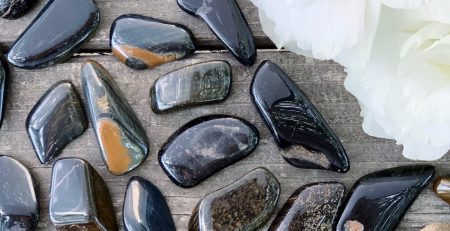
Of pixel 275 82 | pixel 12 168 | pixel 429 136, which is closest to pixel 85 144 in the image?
pixel 12 168

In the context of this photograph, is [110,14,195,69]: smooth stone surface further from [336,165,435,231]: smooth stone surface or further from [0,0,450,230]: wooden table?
[336,165,435,231]: smooth stone surface

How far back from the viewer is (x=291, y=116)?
0.55 metres

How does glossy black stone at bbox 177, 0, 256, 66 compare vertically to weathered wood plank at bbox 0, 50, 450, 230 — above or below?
above

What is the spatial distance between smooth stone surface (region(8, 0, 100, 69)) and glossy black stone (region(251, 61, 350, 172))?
0.15 metres

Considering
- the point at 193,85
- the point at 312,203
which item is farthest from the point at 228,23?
the point at 312,203

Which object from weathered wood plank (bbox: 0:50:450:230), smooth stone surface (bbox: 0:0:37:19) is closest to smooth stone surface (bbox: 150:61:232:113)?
weathered wood plank (bbox: 0:50:450:230)

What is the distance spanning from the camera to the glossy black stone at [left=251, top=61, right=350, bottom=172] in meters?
0.55

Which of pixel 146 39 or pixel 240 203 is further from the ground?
pixel 146 39

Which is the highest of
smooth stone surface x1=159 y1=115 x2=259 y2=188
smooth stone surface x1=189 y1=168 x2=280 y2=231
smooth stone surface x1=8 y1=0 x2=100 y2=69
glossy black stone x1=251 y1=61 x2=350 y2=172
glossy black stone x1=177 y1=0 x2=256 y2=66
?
glossy black stone x1=177 y1=0 x2=256 y2=66

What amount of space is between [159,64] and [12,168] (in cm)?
15

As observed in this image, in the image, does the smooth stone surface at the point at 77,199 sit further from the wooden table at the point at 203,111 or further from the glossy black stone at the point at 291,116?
the glossy black stone at the point at 291,116

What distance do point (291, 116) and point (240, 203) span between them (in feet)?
0.27

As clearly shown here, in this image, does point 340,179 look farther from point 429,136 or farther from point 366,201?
point 429,136

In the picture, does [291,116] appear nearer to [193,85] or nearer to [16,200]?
[193,85]
